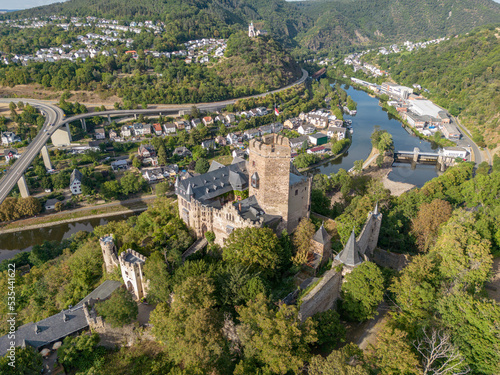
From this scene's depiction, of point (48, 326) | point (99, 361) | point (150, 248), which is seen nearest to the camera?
point (99, 361)

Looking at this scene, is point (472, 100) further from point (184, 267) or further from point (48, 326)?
point (48, 326)

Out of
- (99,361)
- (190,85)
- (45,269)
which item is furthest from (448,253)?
(190,85)

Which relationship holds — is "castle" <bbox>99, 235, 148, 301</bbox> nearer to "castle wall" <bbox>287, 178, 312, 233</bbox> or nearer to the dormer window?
the dormer window

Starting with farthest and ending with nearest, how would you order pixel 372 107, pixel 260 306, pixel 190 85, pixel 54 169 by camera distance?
1. pixel 372 107
2. pixel 190 85
3. pixel 54 169
4. pixel 260 306

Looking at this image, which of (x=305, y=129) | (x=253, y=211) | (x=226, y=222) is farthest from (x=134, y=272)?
(x=305, y=129)

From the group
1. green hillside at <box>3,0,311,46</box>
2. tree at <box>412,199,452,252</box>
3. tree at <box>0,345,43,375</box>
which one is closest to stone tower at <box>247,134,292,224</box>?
tree at <box>412,199,452,252</box>

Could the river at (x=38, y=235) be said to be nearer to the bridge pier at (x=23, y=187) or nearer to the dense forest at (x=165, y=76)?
the bridge pier at (x=23, y=187)

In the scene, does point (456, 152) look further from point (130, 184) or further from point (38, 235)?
point (38, 235)
